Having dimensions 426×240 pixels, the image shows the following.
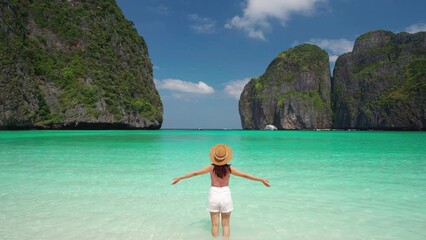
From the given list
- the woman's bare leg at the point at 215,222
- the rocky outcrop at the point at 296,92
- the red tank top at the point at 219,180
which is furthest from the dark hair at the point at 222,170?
the rocky outcrop at the point at 296,92

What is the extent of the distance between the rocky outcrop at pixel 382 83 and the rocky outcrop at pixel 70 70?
63127 mm

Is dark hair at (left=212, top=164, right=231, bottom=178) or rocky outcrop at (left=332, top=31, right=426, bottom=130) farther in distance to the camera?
rocky outcrop at (left=332, top=31, right=426, bottom=130)

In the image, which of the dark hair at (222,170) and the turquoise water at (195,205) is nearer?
the dark hair at (222,170)

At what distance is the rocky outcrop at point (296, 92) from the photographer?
119 metres

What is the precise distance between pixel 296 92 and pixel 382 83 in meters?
32.6

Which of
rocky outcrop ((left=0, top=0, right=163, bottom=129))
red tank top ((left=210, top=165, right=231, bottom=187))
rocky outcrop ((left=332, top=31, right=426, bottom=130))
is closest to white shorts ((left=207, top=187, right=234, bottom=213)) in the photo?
red tank top ((left=210, top=165, right=231, bottom=187))

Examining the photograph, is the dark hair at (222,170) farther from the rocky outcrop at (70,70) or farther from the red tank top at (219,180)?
the rocky outcrop at (70,70)

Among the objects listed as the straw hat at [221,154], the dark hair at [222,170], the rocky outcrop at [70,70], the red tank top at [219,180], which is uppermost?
the rocky outcrop at [70,70]

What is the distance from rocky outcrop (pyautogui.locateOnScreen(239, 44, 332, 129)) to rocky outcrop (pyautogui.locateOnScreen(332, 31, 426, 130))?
532 cm

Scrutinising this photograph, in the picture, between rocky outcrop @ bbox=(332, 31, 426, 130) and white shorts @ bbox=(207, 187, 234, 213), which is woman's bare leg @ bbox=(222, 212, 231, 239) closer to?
white shorts @ bbox=(207, 187, 234, 213)

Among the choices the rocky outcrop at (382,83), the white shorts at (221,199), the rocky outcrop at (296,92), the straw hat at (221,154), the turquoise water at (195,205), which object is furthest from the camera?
the rocky outcrop at (296,92)

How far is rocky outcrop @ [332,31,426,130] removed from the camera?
85438mm

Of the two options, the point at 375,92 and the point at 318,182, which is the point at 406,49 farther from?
the point at 318,182

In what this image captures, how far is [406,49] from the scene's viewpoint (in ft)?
319
